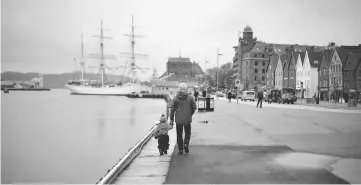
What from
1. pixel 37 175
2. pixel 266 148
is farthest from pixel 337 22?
pixel 37 175

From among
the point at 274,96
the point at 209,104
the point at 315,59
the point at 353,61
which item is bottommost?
the point at 274,96

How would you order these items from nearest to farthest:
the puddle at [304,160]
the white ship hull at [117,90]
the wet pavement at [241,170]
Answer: the wet pavement at [241,170] → the puddle at [304,160] → the white ship hull at [117,90]

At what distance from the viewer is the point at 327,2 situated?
21219 mm

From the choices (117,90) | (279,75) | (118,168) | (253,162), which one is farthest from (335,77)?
(117,90)

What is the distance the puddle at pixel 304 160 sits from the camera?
7.66 metres

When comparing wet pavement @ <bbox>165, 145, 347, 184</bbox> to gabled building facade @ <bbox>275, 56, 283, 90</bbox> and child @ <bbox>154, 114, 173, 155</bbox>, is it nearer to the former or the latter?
child @ <bbox>154, 114, 173, 155</bbox>

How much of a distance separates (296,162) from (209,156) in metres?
2.23

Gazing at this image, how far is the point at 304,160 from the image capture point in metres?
8.20

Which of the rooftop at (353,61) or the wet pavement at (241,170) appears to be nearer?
the wet pavement at (241,170)

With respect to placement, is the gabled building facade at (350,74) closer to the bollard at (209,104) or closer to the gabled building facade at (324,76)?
the gabled building facade at (324,76)

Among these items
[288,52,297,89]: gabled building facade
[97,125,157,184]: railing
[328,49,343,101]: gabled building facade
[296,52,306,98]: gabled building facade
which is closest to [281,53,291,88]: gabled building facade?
[288,52,297,89]: gabled building facade

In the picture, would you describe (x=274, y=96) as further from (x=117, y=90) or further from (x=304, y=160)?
(x=117, y=90)

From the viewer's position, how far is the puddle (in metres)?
7.66

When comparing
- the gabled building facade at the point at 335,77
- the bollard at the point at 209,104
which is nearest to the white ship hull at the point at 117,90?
→ the gabled building facade at the point at 335,77
